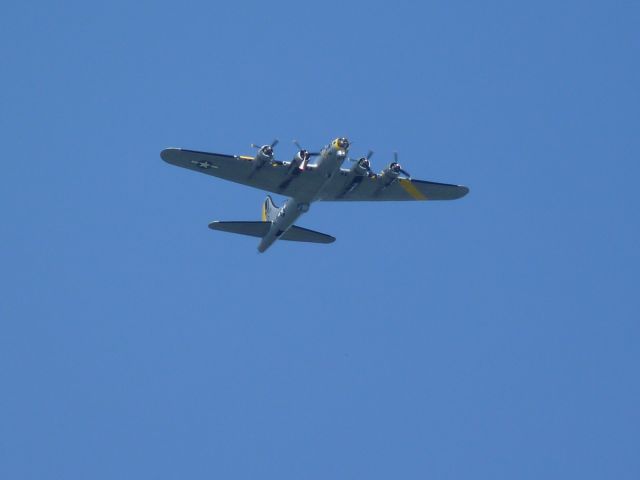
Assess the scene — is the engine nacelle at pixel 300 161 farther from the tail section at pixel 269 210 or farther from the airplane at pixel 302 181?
the tail section at pixel 269 210

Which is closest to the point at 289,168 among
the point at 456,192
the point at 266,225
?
the point at 266,225

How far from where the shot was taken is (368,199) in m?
48.4

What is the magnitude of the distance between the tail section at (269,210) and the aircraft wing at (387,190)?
12.5 ft

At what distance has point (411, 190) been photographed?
48.4 meters

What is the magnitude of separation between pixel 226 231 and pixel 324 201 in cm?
548

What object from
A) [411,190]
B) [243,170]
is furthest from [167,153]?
[411,190]

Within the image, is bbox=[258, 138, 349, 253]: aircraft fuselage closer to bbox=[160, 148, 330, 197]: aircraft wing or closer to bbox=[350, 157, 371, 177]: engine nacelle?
bbox=[160, 148, 330, 197]: aircraft wing

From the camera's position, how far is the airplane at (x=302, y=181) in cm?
4394

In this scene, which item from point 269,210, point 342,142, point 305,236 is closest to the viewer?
point 342,142

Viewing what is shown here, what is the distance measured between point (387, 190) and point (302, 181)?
5.26 meters

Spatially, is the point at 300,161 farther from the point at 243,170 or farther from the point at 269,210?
the point at 269,210

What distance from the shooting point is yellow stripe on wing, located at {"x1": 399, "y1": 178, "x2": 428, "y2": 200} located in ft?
156

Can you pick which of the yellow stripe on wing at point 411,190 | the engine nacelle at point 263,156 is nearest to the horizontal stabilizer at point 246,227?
the engine nacelle at point 263,156

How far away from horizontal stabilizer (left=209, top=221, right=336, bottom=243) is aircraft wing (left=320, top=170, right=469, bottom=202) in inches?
118
